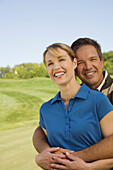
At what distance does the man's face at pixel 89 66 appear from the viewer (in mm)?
2263

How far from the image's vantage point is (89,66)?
7.56 ft

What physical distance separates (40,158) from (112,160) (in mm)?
603

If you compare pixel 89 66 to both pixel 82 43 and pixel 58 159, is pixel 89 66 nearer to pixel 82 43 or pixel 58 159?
pixel 82 43

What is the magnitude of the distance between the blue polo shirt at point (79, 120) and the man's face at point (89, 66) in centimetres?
36

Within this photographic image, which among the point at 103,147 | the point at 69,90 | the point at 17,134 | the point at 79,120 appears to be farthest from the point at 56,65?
the point at 17,134

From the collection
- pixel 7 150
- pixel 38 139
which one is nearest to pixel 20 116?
pixel 7 150

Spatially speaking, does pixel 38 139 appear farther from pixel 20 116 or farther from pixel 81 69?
pixel 20 116

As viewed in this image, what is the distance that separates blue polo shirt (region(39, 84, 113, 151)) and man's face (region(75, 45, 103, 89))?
363 millimetres

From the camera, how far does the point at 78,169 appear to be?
1814mm

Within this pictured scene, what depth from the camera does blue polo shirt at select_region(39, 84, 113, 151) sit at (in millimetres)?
1822

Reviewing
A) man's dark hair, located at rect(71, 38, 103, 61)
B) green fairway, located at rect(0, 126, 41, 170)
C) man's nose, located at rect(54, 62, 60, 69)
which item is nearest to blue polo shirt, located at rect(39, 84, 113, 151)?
man's nose, located at rect(54, 62, 60, 69)

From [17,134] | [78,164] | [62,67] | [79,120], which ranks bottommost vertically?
[17,134]

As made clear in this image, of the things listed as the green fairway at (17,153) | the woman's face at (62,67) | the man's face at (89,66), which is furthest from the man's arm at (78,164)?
the green fairway at (17,153)

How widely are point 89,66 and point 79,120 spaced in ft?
2.18
